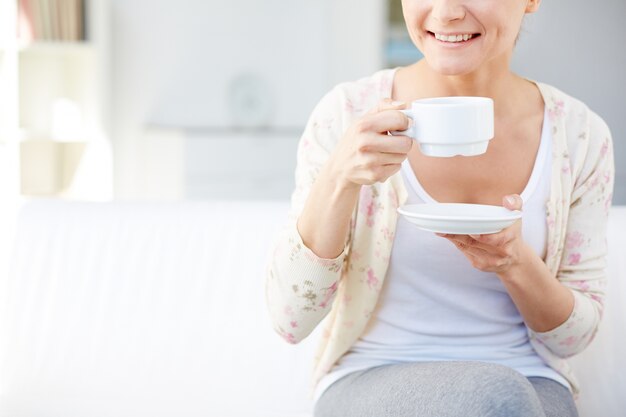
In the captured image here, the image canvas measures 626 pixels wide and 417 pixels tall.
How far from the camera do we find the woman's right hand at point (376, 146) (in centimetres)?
109

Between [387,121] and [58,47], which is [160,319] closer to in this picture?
[387,121]

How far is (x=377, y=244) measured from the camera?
4.51ft

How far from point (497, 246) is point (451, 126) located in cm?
23

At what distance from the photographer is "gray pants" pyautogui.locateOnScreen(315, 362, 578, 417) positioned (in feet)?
3.51

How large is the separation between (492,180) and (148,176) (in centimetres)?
324

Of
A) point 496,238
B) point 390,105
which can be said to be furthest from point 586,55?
point 390,105

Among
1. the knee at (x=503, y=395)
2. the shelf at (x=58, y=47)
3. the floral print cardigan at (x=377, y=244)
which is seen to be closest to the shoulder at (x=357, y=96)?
the floral print cardigan at (x=377, y=244)

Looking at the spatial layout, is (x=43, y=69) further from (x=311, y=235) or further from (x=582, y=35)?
(x=311, y=235)

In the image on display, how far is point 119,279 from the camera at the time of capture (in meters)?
1.78

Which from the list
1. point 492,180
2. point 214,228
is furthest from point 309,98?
point 492,180

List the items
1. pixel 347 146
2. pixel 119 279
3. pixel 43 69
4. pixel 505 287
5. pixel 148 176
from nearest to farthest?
pixel 347 146, pixel 505 287, pixel 119 279, pixel 43 69, pixel 148 176

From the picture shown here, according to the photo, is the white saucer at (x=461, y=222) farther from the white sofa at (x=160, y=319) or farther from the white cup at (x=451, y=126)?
the white sofa at (x=160, y=319)

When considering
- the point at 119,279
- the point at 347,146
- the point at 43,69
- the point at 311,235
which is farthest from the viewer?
the point at 43,69

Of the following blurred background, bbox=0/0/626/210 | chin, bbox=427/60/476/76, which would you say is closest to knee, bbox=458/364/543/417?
chin, bbox=427/60/476/76
